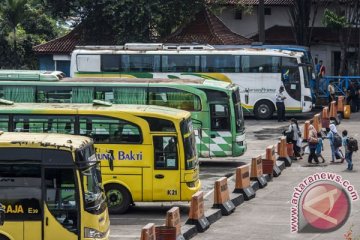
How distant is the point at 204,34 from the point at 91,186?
38042 millimetres

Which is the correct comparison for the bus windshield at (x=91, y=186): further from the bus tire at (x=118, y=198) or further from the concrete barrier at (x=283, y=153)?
the concrete barrier at (x=283, y=153)

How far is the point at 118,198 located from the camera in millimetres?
25906

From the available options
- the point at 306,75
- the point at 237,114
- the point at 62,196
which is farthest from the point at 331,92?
the point at 62,196

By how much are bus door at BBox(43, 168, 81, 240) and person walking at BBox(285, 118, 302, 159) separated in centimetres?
1722

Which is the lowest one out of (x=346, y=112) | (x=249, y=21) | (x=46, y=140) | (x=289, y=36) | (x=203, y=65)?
(x=346, y=112)

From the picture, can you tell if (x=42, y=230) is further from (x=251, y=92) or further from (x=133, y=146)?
(x=251, y=92)

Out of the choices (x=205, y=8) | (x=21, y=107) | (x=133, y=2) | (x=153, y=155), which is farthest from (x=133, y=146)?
(x=205, y=8)

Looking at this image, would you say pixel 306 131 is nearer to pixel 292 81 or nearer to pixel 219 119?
pixel 219 119

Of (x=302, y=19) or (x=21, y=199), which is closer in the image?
(x=21, y=199)

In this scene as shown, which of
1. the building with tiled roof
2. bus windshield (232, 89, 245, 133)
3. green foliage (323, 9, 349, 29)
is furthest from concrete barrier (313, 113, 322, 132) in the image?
the building with tiled roof

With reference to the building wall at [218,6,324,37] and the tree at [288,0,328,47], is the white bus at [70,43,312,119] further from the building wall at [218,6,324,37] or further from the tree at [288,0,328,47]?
the building wall at [218,6,324,37]

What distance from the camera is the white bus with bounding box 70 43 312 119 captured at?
4466 cm

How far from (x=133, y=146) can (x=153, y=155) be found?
1.82 feet

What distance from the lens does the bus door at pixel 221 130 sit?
33938 millimetres
